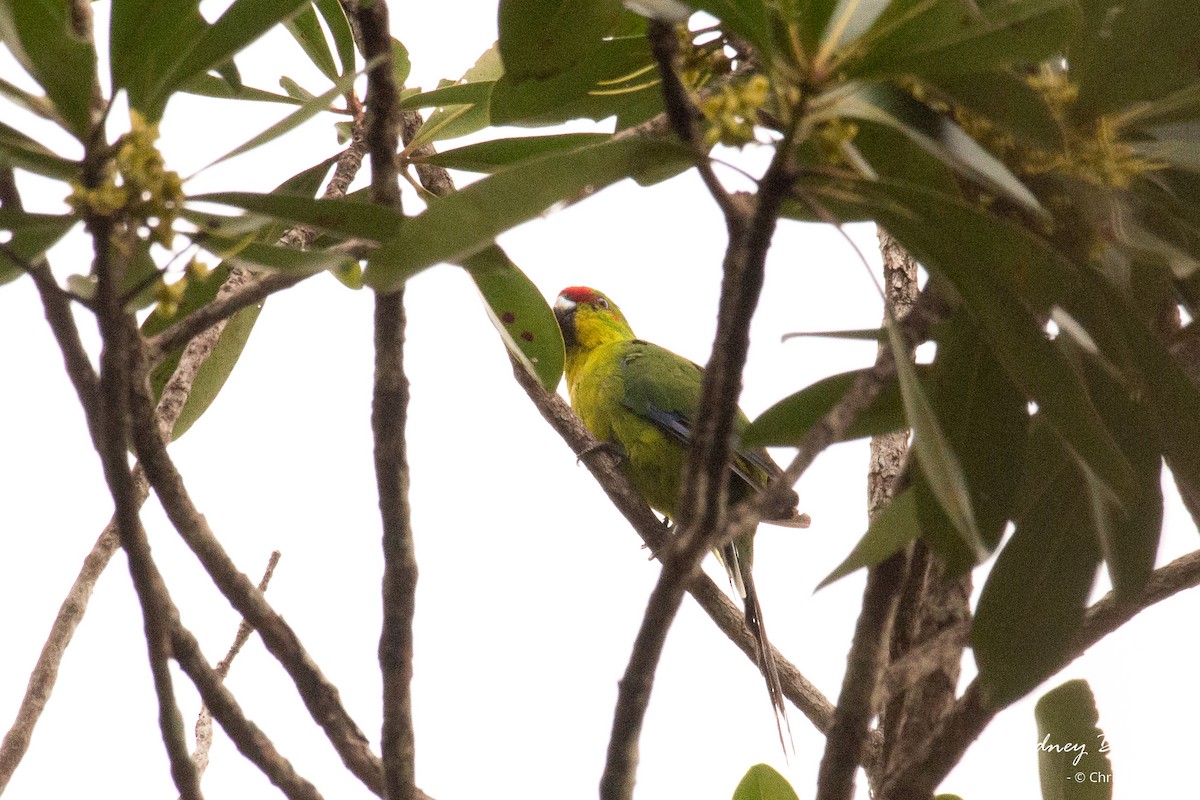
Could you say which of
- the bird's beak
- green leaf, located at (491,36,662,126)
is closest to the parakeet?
the bird's beak

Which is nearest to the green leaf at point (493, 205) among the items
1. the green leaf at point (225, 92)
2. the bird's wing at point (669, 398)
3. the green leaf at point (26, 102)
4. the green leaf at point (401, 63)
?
the green leaf at point (26, 102)

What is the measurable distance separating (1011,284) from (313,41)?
1663 millimetres

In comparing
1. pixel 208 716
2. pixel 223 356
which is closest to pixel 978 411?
pixel 208 716

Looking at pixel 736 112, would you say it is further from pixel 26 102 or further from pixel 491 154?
pixel 491 154

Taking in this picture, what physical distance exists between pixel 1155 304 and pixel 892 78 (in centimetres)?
61

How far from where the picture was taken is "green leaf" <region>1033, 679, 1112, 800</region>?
5.18ft

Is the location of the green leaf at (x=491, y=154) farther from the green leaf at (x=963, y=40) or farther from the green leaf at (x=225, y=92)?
the green leaf at (x=963, y=40)

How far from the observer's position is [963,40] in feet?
3.04

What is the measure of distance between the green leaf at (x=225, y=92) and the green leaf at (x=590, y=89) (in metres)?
0.40

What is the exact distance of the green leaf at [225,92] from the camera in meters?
1.82

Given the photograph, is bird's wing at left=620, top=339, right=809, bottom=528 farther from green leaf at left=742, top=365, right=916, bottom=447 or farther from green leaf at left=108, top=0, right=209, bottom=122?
green leaf at left=108, top=0, right=209, bottom=122

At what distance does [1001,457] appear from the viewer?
1.25 meters

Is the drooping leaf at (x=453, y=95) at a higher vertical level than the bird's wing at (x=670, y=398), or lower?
lower

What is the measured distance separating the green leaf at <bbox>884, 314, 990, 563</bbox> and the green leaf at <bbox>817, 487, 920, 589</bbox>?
31 centimetres
